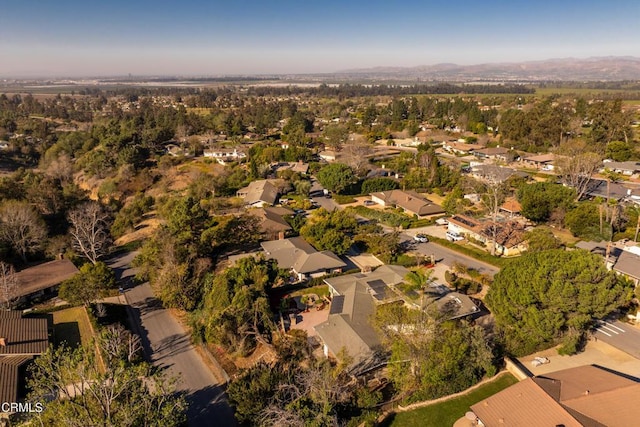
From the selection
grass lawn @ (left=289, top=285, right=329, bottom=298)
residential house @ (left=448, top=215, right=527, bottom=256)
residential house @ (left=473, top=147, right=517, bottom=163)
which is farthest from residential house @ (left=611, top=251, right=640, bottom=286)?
residential house @ (left=473, top=147, right=517, bottom=163)

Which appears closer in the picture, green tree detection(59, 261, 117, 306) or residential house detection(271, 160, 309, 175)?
green tree detection(59, 261, 117, 306)

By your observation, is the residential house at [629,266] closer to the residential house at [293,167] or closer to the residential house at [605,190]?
the residential house at [605,190]

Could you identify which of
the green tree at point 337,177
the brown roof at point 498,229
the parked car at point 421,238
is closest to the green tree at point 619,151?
the brown roof at point 498,229

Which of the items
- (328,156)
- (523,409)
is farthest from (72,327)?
(328,156)

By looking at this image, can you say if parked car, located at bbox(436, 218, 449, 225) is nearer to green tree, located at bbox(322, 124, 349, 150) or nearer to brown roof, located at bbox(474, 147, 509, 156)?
brown roof, located at bbox(474, 147, 509, 156)

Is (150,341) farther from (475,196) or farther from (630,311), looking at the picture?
(475,196)

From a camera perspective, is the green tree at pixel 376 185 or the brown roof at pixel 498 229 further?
the green tree at pixel 376 185
